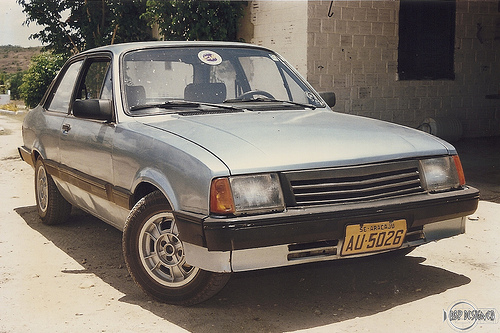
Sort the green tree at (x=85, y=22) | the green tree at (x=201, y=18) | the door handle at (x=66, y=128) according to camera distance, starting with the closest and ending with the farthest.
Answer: the door handle at (x=66, y=128) → the green tree at (x=201, y=18) → the green tree at (x=85, y=22)

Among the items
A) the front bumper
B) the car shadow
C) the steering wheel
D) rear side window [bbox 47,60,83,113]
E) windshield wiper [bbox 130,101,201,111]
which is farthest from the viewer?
rear side window [bbox 47,60,83,113]

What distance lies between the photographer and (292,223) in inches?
128

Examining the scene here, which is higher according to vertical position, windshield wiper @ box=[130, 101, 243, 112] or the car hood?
windshield wiper @ box=[130, 101, 243, 112]

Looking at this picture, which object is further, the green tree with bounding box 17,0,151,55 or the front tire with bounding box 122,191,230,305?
the green tree with bounding box 17,0,151,55

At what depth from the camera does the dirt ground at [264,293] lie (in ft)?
11.3

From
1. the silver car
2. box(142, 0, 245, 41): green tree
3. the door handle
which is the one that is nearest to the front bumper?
the silver car

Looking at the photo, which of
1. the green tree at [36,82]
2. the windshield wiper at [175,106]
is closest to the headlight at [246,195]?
the windshield wiper at [175,106]

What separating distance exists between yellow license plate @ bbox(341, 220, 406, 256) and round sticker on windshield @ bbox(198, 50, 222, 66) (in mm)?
1869

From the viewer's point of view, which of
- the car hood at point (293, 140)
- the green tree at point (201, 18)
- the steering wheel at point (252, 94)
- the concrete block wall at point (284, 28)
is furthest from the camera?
the green tree at point (201, 18)

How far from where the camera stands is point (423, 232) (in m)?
3.74

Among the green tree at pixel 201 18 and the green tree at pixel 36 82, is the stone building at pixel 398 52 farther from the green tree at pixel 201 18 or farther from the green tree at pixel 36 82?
the green tree at pixel 36 82

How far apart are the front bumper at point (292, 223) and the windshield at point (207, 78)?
127cm

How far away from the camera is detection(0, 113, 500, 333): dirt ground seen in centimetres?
345

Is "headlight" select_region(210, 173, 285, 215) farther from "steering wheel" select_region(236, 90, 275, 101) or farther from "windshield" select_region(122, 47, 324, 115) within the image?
"steering wheel" select_region(236, 90, 275, 101)
